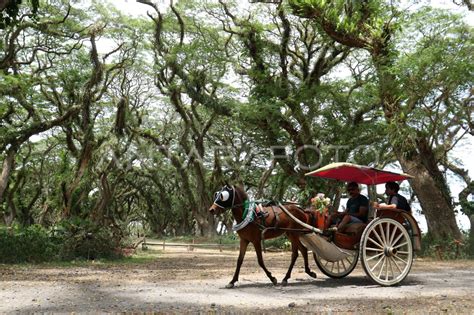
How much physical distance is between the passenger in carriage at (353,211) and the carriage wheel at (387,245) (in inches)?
18.0

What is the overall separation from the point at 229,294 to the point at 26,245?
31.9ft

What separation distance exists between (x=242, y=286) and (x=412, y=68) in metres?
11.1

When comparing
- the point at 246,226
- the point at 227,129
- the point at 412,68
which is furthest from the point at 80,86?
the point at 246,226

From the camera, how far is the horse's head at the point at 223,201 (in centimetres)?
874

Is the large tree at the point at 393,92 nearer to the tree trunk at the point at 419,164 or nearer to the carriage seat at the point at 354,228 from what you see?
the tree trunk at the point at 419,164

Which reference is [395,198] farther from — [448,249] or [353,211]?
[448,249]

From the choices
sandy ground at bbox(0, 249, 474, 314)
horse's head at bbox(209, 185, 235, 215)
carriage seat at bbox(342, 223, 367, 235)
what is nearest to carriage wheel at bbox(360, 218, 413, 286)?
carriage seat at bbox(342, 223, 367, 235)

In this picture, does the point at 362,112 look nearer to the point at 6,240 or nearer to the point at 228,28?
the point at 228,28

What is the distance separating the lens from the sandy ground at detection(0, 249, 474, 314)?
256 inches

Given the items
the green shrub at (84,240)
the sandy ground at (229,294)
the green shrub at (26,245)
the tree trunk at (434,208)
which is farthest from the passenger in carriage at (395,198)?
the green shrub at (26,245)

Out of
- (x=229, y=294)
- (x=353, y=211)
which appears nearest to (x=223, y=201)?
(x=229, y=294)

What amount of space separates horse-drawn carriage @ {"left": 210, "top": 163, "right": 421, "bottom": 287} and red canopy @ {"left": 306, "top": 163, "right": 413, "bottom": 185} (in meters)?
0.02

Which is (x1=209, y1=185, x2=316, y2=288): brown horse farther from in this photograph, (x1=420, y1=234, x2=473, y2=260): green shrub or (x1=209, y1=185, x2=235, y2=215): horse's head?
(x1=420, y1=234, x2=473, y2=260): green shrub

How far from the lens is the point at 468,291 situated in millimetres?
8312
